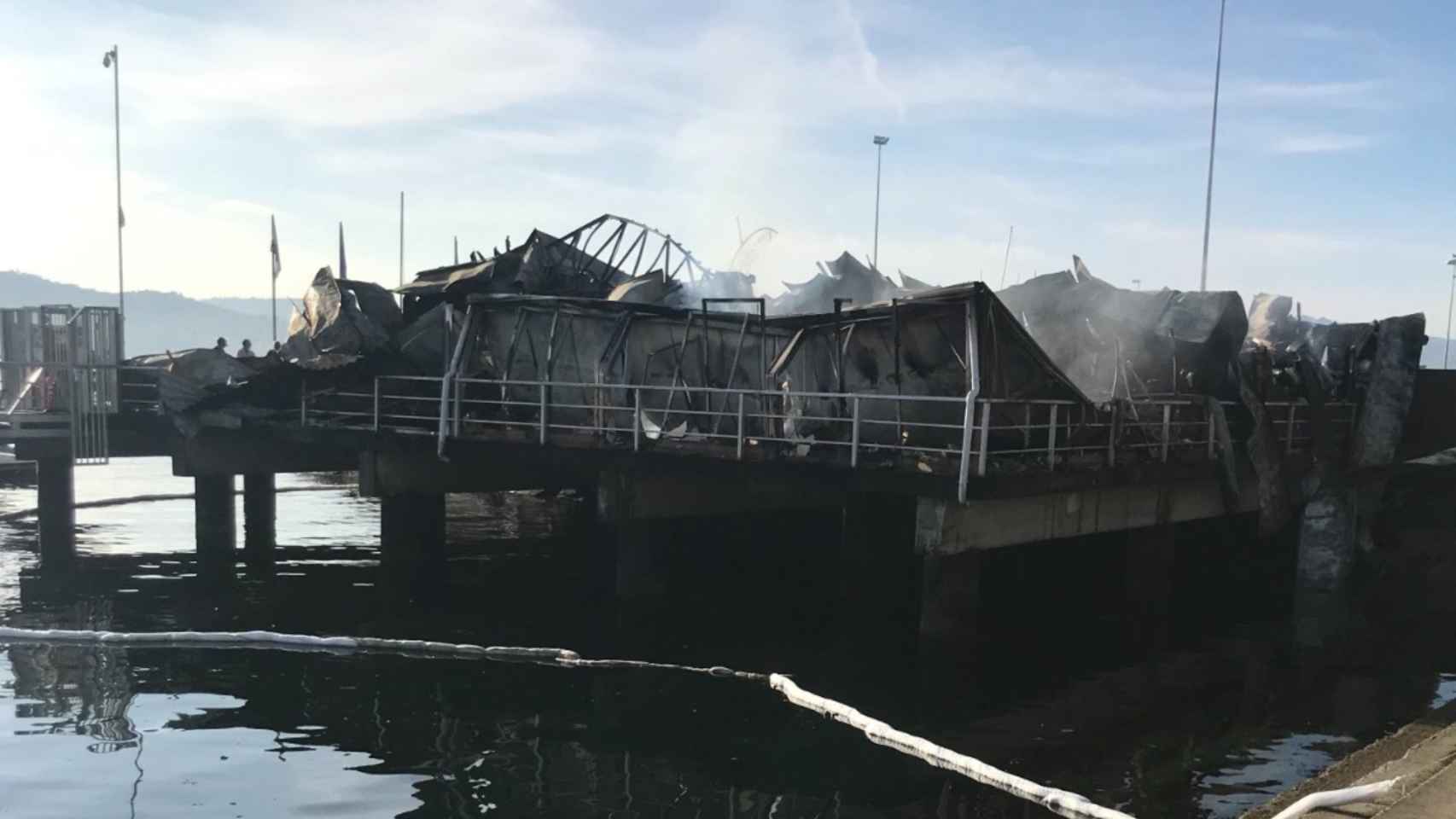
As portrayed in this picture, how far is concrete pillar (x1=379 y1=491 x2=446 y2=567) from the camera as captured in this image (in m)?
23.6

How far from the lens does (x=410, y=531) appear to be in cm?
2370

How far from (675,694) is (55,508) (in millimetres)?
17274

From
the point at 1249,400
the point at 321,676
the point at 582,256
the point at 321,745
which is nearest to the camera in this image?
the point at 321,745

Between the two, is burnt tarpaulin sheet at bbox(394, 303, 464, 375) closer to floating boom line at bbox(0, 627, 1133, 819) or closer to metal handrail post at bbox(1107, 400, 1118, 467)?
floating boom line at bbox(0, 627, 1133, 819)

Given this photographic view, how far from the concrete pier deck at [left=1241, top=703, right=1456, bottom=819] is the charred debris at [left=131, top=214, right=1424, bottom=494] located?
6.34 metres

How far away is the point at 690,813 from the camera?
1188cm

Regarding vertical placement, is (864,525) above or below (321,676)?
above

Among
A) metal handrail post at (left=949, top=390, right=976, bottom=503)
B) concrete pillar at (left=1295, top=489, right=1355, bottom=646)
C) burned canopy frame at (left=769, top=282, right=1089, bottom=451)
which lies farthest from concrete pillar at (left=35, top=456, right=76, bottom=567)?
concrete pillar at (left=1295, top=489, right=1355, bottom=646)

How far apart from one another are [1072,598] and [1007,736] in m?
9.63

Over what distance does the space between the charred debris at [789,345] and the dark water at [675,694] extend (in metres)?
3.53

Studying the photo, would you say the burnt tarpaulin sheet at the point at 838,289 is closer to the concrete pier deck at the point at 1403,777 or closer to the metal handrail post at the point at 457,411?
the metal handrail post at the point at 457,411

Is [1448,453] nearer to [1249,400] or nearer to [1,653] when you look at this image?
[1249,400]

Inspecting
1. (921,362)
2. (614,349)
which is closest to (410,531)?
(614,349)

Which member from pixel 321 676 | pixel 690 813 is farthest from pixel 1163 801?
pixel 321 676
